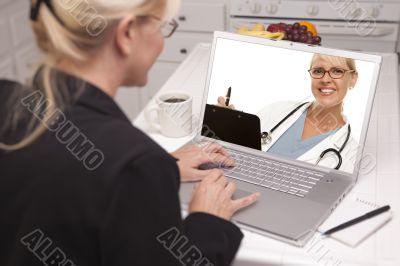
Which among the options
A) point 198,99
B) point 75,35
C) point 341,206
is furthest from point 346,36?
point 75,35

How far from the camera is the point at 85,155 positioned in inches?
27.4

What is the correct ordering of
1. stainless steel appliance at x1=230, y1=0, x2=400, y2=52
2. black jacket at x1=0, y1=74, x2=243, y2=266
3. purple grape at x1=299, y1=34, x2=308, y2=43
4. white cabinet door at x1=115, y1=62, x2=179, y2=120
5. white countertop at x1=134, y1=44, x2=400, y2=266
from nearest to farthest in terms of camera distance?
black jacket at x1=0, y1=74, x2=243, y2=266
white countertop at x1=134, y1=44, x2=400, y2=266
purple grape at x1=299, y1=34, x2=308, y2=43
stainless steel appliance at x1=230, y1=0, x2=400, y2=52
white cabinet door at x1=115, y1=62, x2=179, y2=120

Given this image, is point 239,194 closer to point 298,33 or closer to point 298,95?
point 298,95

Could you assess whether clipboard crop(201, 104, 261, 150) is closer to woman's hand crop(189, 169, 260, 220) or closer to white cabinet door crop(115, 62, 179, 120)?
A: woman's hand crop(189, 169, 260, 220)

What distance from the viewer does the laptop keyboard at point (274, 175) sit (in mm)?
1065

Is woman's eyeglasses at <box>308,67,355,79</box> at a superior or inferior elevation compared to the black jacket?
superior

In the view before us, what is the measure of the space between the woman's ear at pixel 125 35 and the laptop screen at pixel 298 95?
54cm

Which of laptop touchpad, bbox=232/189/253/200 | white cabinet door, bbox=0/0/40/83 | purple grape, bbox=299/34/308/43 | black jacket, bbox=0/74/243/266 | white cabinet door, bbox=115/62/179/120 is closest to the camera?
black jacket, bbox=0/74/243/266

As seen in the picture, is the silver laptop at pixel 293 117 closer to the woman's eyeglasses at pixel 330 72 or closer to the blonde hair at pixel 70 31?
the woman's eyeglasses at pixel 330 72

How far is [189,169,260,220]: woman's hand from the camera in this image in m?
0.96

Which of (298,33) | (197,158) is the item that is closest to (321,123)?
(197,158)

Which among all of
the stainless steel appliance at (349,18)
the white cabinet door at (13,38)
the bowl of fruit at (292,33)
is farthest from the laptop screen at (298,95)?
the white cabinet door at (13,38)

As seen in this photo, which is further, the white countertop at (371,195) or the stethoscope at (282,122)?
the stethoscope at (282,122)

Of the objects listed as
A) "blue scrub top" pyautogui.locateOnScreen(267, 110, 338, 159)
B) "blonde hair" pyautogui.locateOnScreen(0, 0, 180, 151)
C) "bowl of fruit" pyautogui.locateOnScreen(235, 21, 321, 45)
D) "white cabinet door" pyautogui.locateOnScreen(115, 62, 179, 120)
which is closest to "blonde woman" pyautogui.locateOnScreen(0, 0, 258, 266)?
"blonde hair" pyautogui.locateOnScreen(0, 0, 180, 151)
